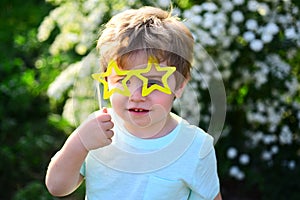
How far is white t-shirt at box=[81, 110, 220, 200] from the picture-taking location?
5.77ft

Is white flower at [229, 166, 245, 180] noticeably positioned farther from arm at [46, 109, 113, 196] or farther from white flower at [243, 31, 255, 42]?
arm at [46, 109, 113, 196]

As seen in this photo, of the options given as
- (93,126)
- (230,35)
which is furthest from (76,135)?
(230,35)

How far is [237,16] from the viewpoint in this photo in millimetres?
3715

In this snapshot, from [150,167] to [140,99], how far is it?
0.68 feet

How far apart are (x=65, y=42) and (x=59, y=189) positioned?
220 cm

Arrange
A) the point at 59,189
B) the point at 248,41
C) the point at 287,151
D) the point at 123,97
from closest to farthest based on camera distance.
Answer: the point at 123,97 → the point at 59,189 → the point at 248,41 → the point at 287,151

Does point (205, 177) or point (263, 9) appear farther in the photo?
point (263, 9)

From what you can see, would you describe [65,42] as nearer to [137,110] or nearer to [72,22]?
[72,22]

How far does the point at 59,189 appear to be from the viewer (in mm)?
1787

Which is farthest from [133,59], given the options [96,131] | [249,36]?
[249,36]

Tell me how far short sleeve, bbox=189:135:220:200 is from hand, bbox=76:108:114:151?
0.28 m

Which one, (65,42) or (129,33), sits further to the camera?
(65,42)

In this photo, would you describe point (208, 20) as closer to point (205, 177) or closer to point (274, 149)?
point (274, 149)

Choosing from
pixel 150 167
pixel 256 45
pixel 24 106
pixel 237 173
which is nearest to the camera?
pixel 150 167
